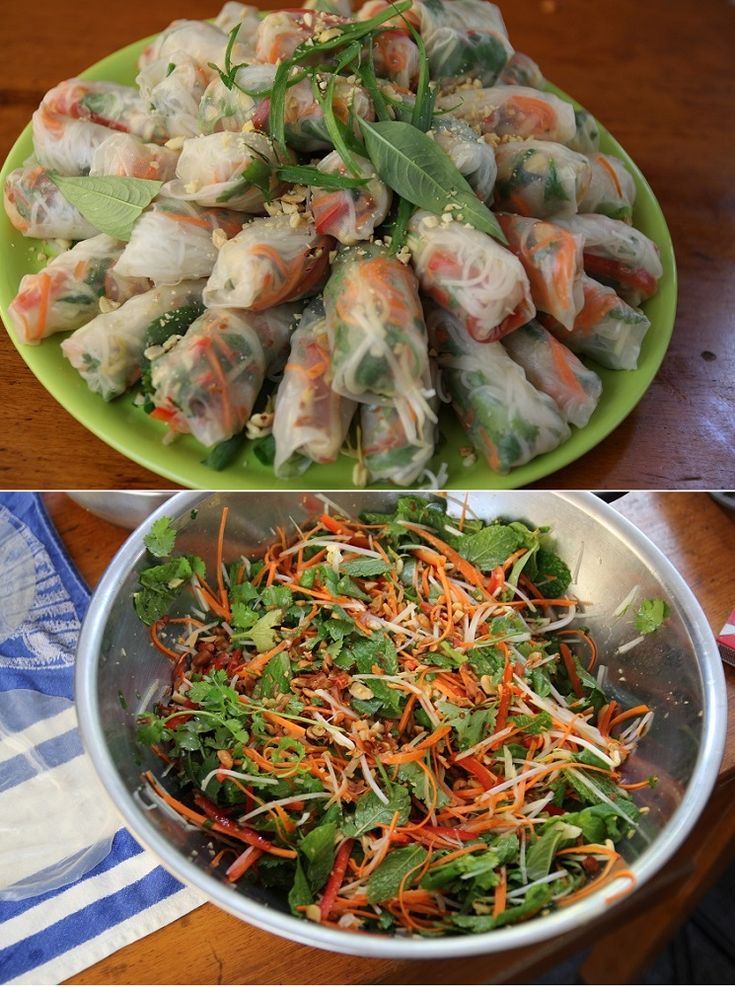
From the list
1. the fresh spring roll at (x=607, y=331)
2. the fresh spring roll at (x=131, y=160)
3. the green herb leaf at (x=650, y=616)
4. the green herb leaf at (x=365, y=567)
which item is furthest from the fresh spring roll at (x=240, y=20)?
the green herb leaf at (x=650, y=616)

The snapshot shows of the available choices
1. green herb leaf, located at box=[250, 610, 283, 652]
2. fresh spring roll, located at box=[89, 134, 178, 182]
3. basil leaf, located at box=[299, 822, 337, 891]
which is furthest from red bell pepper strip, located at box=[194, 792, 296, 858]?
fresh spring roll, located at box=[89, 134, 178, 182]

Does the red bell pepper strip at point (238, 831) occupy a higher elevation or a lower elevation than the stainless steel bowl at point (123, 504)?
lower

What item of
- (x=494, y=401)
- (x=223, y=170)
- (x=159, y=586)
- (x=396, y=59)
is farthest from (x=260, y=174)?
(x=159, y=586)

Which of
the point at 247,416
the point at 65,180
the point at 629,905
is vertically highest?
the point at 65,180

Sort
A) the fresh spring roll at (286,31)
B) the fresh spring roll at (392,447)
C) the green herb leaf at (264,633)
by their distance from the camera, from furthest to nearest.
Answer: the green herb leaf at (264,633) → the fresh spring roll at (286,31) → the fresh spring roll at (392,447)

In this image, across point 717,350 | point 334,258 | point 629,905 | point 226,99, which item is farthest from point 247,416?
point 629,905

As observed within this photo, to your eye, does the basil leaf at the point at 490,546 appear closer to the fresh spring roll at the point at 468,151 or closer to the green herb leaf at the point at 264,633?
the green herb leaf at the point at 264,633

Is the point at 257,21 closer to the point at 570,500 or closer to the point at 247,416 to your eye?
the point at 247,416
